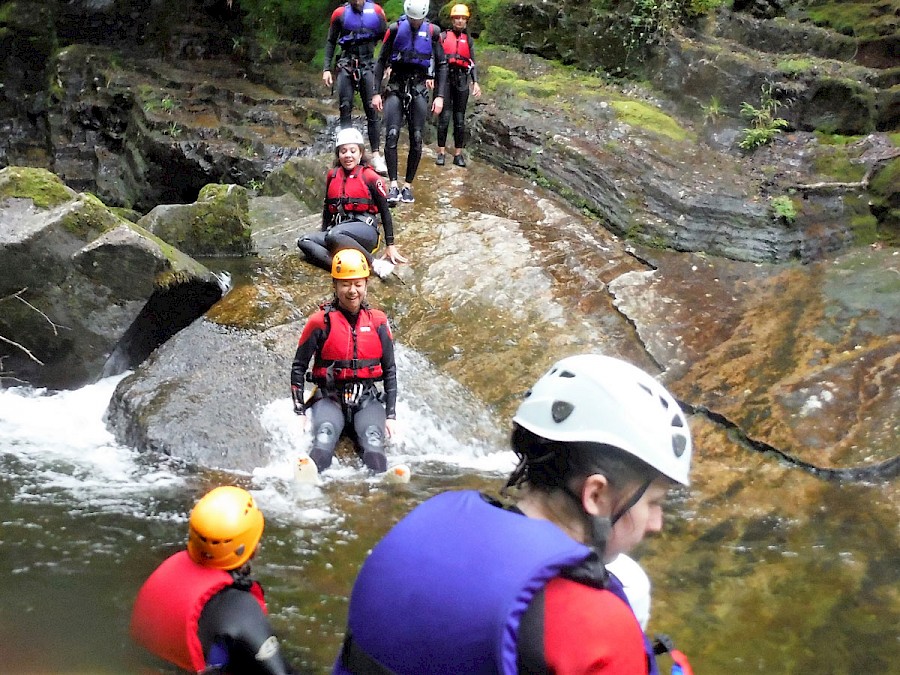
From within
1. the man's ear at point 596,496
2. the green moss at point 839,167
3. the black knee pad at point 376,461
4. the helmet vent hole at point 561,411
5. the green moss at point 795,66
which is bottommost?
the black knee pad at point 376,461

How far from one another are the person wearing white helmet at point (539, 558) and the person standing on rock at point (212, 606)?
4.31 feet

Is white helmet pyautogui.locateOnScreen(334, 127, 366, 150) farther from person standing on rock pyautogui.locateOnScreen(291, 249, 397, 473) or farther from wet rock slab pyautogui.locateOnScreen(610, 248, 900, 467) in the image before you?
wet rock slab pyautogui.locateOnScreen(610, 248, 900, 467)

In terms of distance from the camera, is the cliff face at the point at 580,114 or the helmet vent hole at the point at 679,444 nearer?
the helmet vent hole at the point at 679,444

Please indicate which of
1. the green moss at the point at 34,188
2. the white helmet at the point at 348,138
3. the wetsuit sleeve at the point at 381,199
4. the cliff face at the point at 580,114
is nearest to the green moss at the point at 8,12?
the cliff face at the point at 580,114

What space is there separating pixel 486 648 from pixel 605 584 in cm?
23

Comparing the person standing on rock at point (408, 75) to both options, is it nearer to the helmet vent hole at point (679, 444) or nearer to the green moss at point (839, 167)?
the green moss at point (839, 167)

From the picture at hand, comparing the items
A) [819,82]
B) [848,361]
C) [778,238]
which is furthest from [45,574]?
[819,82]

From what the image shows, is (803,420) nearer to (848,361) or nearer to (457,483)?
(848,361)

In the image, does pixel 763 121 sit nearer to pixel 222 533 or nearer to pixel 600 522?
pixel 222 533

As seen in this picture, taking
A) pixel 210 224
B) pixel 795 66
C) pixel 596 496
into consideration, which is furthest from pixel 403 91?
pixel 596 496

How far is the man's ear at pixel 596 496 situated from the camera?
58.7 inches

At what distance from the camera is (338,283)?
16.4 ft

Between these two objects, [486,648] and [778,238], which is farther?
[778,238]

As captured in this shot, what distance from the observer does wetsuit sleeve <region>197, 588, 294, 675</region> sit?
257 centimetres
